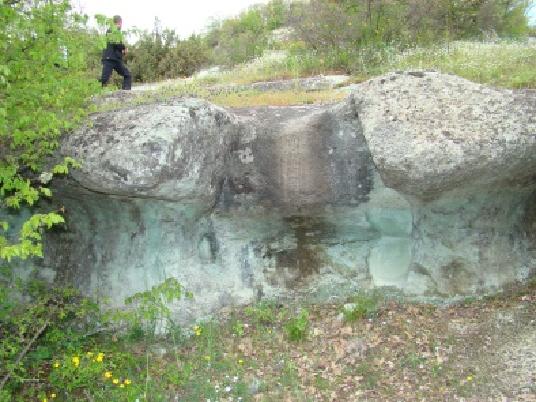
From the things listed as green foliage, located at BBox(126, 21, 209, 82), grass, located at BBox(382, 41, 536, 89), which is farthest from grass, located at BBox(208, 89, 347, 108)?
green foliage, located at BBox(126, 21, 209, 82)

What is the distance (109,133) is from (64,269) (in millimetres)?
2310

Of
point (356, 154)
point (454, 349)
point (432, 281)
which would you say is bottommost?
point (454, 349)

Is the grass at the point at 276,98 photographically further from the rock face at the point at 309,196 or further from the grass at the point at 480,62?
the grass at the point at 480,62

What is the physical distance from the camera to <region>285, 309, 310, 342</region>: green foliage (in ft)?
21.2

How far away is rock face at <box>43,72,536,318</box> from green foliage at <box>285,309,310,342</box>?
62cm

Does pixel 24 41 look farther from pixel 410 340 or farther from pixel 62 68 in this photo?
pixel 410 340

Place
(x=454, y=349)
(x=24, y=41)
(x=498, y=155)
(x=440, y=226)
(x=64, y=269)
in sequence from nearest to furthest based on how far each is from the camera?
1. (x=24, y=41)
2. (x=498, y=155)
3. (x=454, y=349)
4. (x=440, y=226)
5. (x=64, y=269)

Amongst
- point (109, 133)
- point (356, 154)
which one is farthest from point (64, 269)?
point (356, 154)

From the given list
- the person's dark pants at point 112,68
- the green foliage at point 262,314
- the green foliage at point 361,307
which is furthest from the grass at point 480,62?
the person's dark pants at point 112,68

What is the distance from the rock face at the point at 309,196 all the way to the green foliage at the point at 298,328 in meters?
0.62

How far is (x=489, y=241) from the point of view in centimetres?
680

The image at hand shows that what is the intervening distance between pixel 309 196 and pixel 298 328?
4.81 ft

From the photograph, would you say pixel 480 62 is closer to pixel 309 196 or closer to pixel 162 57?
pixel 309 196

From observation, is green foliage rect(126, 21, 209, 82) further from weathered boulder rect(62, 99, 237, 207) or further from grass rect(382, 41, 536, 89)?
weathered boulder rect(62, 99, 237, 207)
